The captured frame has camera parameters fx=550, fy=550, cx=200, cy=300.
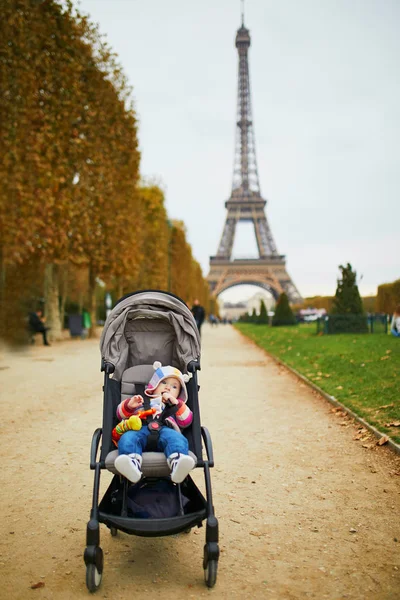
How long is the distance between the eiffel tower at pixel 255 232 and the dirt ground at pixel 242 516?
60.9 m

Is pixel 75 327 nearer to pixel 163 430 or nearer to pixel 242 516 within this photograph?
pixel 242 516

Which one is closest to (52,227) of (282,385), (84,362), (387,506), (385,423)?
(84,362)

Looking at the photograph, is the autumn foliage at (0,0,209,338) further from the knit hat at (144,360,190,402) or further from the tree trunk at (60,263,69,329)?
the knit hat at (144,360,190,402)

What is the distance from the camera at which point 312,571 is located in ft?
10.4

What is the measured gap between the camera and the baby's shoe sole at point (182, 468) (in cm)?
323

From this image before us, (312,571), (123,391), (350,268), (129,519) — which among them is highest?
(350,268)

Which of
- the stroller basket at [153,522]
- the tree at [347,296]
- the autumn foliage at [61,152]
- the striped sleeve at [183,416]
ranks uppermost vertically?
the autumn foliage at [61,152]

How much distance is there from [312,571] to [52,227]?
1766 centimetres

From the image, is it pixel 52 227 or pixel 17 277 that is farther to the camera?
pixel 17 277

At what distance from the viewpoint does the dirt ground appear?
10.0 feet

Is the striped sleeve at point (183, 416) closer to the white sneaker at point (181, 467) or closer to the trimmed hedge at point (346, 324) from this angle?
the white sneaker at point (181, 467)

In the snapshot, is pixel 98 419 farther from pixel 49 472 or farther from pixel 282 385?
pixel 282 385

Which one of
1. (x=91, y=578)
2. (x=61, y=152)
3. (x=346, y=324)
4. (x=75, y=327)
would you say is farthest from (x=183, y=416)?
(x=75, y=327)

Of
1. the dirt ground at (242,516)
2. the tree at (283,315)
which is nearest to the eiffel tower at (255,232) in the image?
the tree at (283,315)
